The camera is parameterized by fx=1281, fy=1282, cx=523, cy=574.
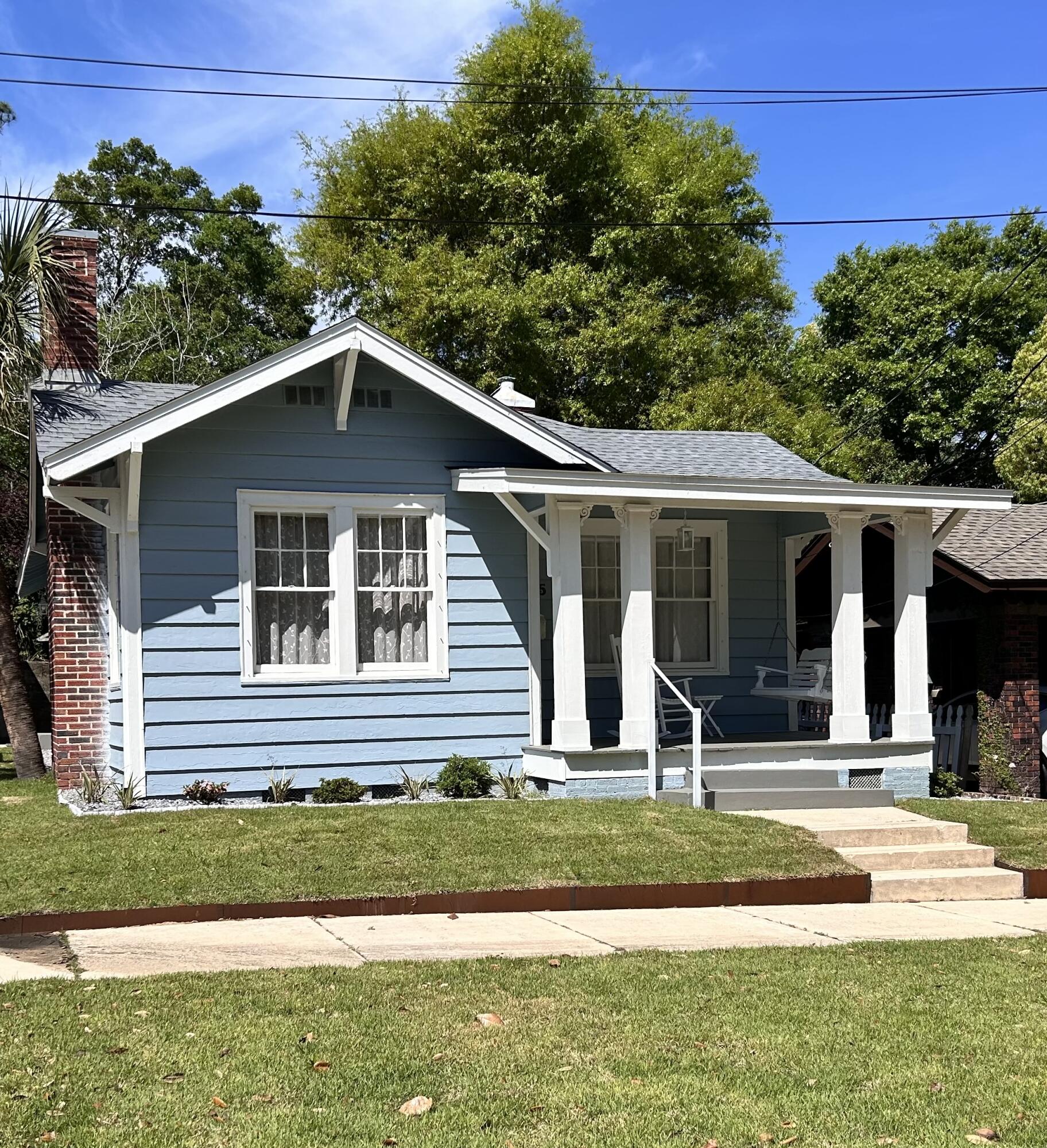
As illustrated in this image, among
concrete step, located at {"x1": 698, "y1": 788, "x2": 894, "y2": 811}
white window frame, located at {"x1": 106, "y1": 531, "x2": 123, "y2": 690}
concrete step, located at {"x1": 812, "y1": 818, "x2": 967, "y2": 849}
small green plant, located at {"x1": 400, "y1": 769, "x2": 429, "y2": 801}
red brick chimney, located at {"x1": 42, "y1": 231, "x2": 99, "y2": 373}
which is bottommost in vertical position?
concrete step, located at {"x1": 812, "y1": 818, "x2": 967, "y2": 849}

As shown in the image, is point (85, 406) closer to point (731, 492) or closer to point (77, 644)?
point (77, 644)

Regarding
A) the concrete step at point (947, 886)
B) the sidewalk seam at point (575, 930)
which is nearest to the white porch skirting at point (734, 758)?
the concrete step at point (947, 886)

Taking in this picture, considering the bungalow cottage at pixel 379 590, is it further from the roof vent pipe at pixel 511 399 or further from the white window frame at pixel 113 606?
the roof vent pipe at pixel 511 399

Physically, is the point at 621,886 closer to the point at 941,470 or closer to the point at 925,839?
the point at 925,839

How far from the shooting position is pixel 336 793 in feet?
39.5

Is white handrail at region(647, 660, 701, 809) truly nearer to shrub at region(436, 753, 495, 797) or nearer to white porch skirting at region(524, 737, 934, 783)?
white porch skirting at region(524, 737, 934, 783)

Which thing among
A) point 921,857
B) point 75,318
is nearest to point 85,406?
point 75,318

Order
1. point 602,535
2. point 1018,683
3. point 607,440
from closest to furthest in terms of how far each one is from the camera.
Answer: point 602,535 → point 1018,683 → point 607,440

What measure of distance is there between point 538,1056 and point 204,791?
23.7 ft

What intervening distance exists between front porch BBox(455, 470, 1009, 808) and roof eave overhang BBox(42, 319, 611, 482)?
2.06 ft

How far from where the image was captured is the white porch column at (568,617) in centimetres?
1224

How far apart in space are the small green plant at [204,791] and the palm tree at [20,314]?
4.59 m

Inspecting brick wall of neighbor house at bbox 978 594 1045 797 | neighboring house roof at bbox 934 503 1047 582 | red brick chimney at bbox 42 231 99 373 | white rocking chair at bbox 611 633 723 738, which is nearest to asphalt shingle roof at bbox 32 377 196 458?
red brick chimney at bbox 42 231 99 373

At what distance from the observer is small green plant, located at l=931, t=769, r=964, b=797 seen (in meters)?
13.7
